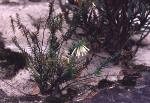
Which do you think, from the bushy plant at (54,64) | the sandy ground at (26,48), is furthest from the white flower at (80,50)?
the sandy ground at (26,48)

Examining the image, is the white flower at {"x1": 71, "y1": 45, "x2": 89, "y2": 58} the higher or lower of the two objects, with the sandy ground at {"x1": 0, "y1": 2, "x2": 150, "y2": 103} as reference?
higher

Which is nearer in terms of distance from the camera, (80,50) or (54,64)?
(80,50)

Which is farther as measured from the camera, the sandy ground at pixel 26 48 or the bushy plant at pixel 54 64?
the sandy ground at pixel 26 48

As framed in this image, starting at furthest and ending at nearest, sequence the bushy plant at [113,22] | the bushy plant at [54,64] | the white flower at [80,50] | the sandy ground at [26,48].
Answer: the bushy plant at [113,22] < the sandy ground at [26,48] < the bushy plant at [54,64] < the white flower at [80,50]

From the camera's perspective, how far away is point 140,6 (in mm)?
3961

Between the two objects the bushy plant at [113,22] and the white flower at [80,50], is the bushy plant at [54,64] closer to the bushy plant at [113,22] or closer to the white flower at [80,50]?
the white flower at [80,50]

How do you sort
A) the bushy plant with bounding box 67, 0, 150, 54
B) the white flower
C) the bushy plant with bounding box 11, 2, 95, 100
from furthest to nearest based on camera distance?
the bushy plant with bounding box 67, 0, 150, 54 < the bushy plant with bounding box 11, 2, 95, 100 < the white flower

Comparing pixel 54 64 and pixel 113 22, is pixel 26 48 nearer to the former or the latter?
pixel 54 64

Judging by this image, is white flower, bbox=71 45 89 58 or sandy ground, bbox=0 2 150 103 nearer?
white flower, bbox=71 45 89 58

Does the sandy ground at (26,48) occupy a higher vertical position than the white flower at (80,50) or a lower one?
lower

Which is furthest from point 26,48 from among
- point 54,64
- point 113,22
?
point 113,22

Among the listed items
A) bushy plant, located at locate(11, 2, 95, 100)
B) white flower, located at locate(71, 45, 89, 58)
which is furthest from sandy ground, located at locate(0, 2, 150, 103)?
white flower, located at locate(71, 45, 89, 58)

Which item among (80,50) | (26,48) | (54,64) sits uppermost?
(80,50)

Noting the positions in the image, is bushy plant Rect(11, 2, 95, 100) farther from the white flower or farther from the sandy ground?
the sandy ground
